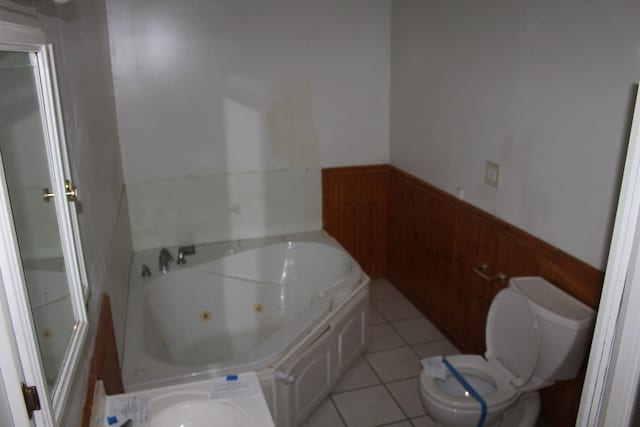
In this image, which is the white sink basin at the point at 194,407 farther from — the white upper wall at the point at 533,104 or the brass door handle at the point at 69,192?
the white upper wall at the point at 533,104

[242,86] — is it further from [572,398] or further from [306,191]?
[572,398]

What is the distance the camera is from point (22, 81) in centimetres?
112

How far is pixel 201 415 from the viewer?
1.58 meters

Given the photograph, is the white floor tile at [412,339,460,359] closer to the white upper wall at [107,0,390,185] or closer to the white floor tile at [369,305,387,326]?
the white floor tile at [369,305,387,326]

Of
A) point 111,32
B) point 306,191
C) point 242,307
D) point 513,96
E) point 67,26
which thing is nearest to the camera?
point 67,26

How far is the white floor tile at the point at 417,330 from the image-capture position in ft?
→ 10.7

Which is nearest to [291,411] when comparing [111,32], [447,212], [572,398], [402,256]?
[572,398]

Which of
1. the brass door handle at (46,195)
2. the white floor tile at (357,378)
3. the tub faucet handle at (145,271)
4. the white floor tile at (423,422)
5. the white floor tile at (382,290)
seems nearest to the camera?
the brass door handle at (46,195)

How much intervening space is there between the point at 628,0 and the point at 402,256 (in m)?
2.34

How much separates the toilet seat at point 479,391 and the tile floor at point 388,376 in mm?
360

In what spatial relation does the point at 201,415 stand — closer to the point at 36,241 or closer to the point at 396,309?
the point at 36,241

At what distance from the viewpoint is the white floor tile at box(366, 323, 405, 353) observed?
126 inches

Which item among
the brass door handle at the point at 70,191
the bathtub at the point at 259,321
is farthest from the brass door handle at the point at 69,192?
the bathtub at the point at 259,321

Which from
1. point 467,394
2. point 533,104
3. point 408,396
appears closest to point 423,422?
point 408,396
